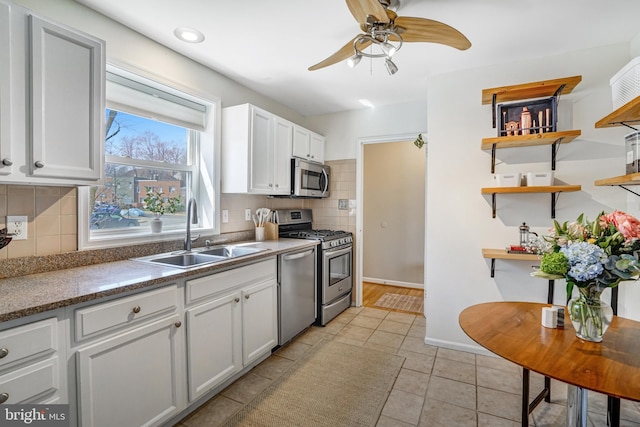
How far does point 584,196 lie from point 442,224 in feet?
3.36

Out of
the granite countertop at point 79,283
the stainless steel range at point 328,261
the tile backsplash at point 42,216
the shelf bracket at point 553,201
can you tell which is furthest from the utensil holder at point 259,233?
the shelf bracket at point 553,201

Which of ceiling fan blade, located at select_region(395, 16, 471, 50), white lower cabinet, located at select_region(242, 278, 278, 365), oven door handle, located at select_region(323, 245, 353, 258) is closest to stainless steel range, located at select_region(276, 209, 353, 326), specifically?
oven door handle, located at select_region(323, 245, 353, 258)

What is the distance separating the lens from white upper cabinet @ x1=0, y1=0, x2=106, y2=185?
4.51ft

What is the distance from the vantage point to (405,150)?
4758 millimetres

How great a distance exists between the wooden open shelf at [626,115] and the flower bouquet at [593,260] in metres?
0.81

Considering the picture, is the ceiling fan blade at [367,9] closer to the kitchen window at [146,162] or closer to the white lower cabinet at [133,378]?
the kitchen window at [146,162]

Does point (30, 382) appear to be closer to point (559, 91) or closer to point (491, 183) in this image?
point (491, 183)

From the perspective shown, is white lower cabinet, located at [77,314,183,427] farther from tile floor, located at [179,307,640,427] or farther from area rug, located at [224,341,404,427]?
area rug, located at [224,341,404,427]

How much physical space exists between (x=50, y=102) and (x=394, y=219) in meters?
4.23

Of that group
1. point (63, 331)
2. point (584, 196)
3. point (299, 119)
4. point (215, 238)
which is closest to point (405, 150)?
point (299, 119)

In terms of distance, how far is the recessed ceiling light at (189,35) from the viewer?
83.7 inches

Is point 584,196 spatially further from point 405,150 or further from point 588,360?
point 405,150

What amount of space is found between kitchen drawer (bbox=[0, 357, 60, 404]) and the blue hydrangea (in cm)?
210

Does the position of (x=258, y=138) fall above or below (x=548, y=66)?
below
